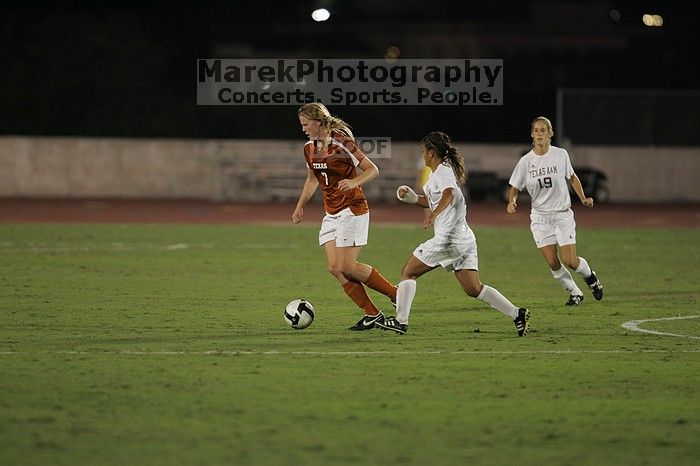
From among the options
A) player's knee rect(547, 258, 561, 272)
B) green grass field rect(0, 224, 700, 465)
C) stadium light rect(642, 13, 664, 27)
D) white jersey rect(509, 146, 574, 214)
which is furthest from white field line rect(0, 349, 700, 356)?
stadium light rect(642, 13, 664, 27)

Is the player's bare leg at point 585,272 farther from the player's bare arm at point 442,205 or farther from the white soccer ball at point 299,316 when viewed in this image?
the white soccer ball at point 299,316

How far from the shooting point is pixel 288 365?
9.33 m

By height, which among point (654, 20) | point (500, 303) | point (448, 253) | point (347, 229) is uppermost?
point (654, 20)

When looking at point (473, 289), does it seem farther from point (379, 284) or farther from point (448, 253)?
point (379, 284)

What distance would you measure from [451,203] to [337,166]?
3.73 feet

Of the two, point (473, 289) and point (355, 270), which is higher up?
point (355, 270)

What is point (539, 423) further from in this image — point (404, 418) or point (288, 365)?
point (288, 365)

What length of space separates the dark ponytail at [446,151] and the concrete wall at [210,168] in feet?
95.8

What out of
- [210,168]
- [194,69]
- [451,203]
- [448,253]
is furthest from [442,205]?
[194,69]

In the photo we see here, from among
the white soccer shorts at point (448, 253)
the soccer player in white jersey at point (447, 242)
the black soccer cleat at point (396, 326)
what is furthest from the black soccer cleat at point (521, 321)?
the black soccer cleat at point (396, 326)

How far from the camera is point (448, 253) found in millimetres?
10961

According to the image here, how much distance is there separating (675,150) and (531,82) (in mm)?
17593

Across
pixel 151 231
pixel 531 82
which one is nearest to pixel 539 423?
pixel 151 231

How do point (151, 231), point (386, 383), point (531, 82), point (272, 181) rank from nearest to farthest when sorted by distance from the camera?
point (386, 383), point (151, 231), point (272, 181), point (531, 82)
